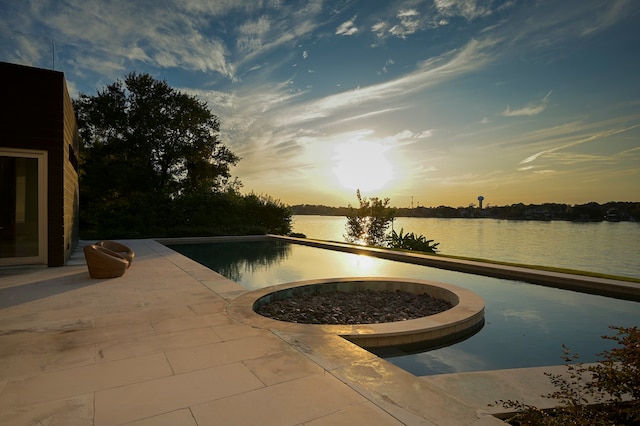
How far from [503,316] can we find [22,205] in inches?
387

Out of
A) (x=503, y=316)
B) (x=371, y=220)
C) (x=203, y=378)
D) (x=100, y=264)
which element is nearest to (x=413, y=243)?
(x=371, y=220)

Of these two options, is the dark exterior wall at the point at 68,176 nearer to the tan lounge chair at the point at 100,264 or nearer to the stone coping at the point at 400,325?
the tan lounge chair at the point at 100,264

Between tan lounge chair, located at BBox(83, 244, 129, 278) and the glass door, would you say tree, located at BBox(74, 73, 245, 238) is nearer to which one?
the glass door

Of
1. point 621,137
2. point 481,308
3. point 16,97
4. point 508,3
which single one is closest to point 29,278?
point 16,97

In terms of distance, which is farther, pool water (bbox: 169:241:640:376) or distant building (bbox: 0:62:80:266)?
distant building (bbox: 0:62:80:266)

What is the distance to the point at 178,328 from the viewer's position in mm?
4023

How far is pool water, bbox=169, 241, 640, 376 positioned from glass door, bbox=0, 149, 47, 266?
424 centimetres

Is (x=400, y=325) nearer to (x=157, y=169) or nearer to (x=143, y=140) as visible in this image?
(x=143, y=140)

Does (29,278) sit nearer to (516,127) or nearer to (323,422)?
(323,422)

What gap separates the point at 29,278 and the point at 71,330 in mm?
4112

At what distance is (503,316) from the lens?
5.56 m

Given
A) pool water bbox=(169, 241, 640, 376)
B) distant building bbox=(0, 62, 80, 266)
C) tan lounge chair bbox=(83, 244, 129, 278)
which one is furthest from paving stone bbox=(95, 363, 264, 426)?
distant building bbox=(0, 62, 80, 266)

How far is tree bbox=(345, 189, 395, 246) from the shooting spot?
63.9 feet

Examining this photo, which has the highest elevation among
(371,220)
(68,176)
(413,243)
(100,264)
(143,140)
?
(143,140)
